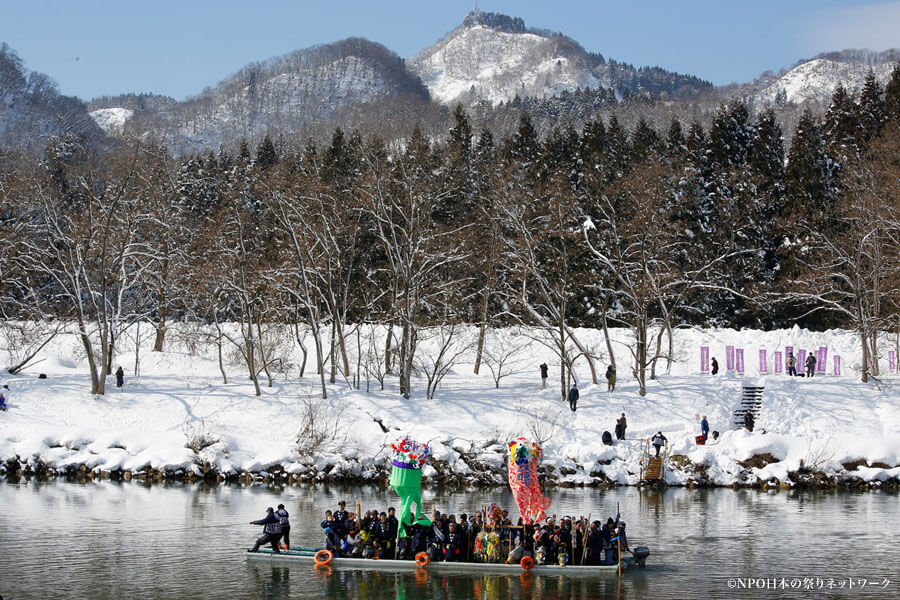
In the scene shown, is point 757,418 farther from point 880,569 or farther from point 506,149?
point 506,149

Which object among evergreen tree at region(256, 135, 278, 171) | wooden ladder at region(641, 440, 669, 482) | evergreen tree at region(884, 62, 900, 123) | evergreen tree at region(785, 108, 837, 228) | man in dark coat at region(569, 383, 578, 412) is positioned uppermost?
evergreen tree at region(884, 62, 900, 123)

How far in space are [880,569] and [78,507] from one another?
23.6 meters

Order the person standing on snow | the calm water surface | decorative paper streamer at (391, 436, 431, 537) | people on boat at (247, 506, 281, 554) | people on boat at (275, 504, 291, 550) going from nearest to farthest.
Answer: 1. the calm water surface
2. people on boat at (247, 506, 281, 554)
3. people on boat at (275, 504, 291, 550)
4. decorative paper streamer at (391, 436, 431, 537)
5. the person standing on snow

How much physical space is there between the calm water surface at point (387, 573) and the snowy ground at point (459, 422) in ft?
9.34

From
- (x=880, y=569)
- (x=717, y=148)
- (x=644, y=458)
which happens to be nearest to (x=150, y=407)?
(x=644, y=458)

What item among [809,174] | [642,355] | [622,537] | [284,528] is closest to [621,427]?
[642,355]

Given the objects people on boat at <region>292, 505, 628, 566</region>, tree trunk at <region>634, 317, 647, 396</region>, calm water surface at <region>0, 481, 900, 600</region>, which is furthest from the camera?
tree trunk at <region>634, 317, 647, 396</region>

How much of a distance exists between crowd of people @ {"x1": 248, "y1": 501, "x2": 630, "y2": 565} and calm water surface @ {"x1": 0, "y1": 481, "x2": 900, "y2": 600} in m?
0.84

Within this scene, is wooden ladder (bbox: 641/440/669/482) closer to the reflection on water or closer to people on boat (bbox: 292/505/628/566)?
people on boat (bbox: 292/505/628/566)

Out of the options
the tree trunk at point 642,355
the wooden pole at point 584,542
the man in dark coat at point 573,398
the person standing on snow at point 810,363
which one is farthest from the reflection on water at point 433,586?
the person standing on snow at point 810,363

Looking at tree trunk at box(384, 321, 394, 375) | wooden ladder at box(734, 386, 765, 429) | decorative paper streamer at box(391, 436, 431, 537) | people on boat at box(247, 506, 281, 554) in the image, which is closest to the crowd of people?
people on boat at box(247, 506, 281, 554)

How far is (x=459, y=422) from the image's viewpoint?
42.5 metres

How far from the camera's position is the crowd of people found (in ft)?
72.7

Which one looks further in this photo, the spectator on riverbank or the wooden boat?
the spectator on riverbank
